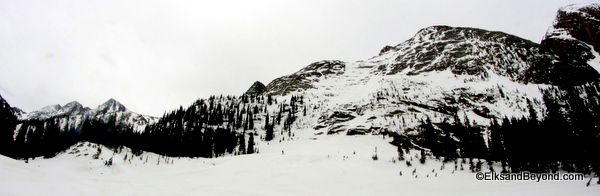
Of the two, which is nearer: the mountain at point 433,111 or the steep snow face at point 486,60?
the mountain at point 433,111

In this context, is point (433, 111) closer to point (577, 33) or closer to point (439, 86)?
point (439, 86)

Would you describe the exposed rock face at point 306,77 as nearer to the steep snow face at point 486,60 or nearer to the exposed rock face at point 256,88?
the exposed rock face at point 256,88

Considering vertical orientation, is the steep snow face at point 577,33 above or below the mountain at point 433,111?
above

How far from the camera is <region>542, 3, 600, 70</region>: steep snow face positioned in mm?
111438

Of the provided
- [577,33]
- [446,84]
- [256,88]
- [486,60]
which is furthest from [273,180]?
[256,88]

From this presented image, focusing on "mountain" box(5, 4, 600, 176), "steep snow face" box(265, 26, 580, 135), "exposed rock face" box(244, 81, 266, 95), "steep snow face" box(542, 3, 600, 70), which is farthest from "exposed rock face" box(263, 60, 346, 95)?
"steep snow face" box(542, 3, 600, 70)

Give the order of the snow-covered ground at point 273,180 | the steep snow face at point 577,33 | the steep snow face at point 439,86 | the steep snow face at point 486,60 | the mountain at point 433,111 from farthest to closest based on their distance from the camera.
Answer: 1. the steep snow face at point 577,33
2. the steep snow face at point 486,60
3. the steep snow face at point 439,86
4. the mountain at point 433,111
5. the snow-covered ground at point 273,180

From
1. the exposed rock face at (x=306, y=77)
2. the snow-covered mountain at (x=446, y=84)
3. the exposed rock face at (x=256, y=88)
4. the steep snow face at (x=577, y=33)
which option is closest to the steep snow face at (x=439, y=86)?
the snow-covered mountain at (x=446, y=84)

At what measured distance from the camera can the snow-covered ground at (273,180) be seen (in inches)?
328

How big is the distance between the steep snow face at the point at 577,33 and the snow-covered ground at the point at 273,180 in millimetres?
136131

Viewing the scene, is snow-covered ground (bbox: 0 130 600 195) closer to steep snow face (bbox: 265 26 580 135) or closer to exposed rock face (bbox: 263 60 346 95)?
steep snow face (bbox: 265 26 580 135)

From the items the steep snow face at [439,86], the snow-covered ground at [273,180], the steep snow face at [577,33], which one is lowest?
the snow-covered ground at [273,180]

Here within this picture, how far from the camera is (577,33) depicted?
121688mm

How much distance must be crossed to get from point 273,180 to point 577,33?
557 ft
